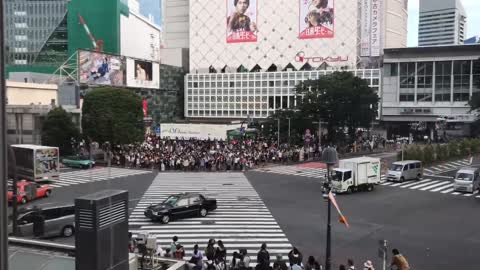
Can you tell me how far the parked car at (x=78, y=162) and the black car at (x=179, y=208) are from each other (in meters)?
20.5

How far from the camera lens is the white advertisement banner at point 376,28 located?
257 feet

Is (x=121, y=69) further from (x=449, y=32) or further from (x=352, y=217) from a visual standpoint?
(x=449, y=32)

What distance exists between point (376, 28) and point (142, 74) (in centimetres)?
3798

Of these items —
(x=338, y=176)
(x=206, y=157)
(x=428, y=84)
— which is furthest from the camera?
(x=428, y=84)

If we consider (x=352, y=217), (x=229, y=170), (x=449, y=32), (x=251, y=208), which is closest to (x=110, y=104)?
(x=229, y=170)

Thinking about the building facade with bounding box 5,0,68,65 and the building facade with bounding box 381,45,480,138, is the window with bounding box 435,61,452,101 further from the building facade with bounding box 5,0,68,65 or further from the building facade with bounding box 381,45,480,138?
the building facade with bounding box 5,0,68,65

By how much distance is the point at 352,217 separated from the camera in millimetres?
21547

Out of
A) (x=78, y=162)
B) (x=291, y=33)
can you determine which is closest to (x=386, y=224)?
(x=78, y=162)

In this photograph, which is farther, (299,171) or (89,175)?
(299,171)

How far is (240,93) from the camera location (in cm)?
8319

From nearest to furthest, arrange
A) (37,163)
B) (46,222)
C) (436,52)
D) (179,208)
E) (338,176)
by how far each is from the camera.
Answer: (46,222) < (179,208) < (338,176) < (37,163) < (436,52)

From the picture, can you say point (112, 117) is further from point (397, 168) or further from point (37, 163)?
point (397, 168)

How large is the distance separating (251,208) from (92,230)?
55.8 feet

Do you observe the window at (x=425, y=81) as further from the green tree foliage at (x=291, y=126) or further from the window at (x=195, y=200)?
the window at (x=195, y=200)
